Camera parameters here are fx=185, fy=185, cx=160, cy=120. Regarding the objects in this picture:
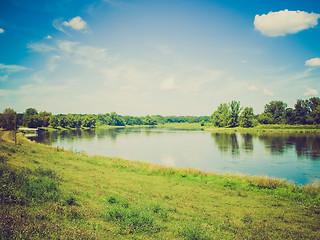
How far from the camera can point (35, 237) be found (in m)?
4.93

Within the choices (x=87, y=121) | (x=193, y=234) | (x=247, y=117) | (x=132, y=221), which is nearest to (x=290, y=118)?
(x=247, y=117)

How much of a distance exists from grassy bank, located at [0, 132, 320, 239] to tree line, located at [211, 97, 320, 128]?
112817mm

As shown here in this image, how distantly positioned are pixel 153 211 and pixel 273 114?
160066mm

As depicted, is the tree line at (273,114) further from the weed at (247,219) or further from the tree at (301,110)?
the weed at (247,219)

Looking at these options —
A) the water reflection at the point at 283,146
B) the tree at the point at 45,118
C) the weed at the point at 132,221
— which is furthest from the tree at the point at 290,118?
the tree at the point at 45,118

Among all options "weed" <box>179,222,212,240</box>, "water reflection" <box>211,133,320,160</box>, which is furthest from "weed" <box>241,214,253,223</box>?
"water reflection" <box>211,133,320,160</box>

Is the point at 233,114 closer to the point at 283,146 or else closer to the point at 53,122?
the point at 283,146

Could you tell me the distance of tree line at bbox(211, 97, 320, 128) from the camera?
377ft

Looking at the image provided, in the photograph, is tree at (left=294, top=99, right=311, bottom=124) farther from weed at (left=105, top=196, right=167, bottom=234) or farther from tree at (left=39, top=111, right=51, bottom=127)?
tree at (left=39, top=111, right=51, bottom=127)

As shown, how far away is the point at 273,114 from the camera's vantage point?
143250 mm

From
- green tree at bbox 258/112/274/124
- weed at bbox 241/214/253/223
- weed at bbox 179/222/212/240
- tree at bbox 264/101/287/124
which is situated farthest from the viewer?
tree at bbox 264/101/287/124

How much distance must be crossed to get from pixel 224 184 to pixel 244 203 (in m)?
4.57

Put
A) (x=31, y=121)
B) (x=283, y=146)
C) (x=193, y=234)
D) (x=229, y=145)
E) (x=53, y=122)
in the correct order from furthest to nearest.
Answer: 1. (x=53, y=122)
2. (x=31, y=121)
3. (x=229, y=145)
4. (x=283, y=146)
5. (x=193, y=234)

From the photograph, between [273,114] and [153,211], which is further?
[273,114]
